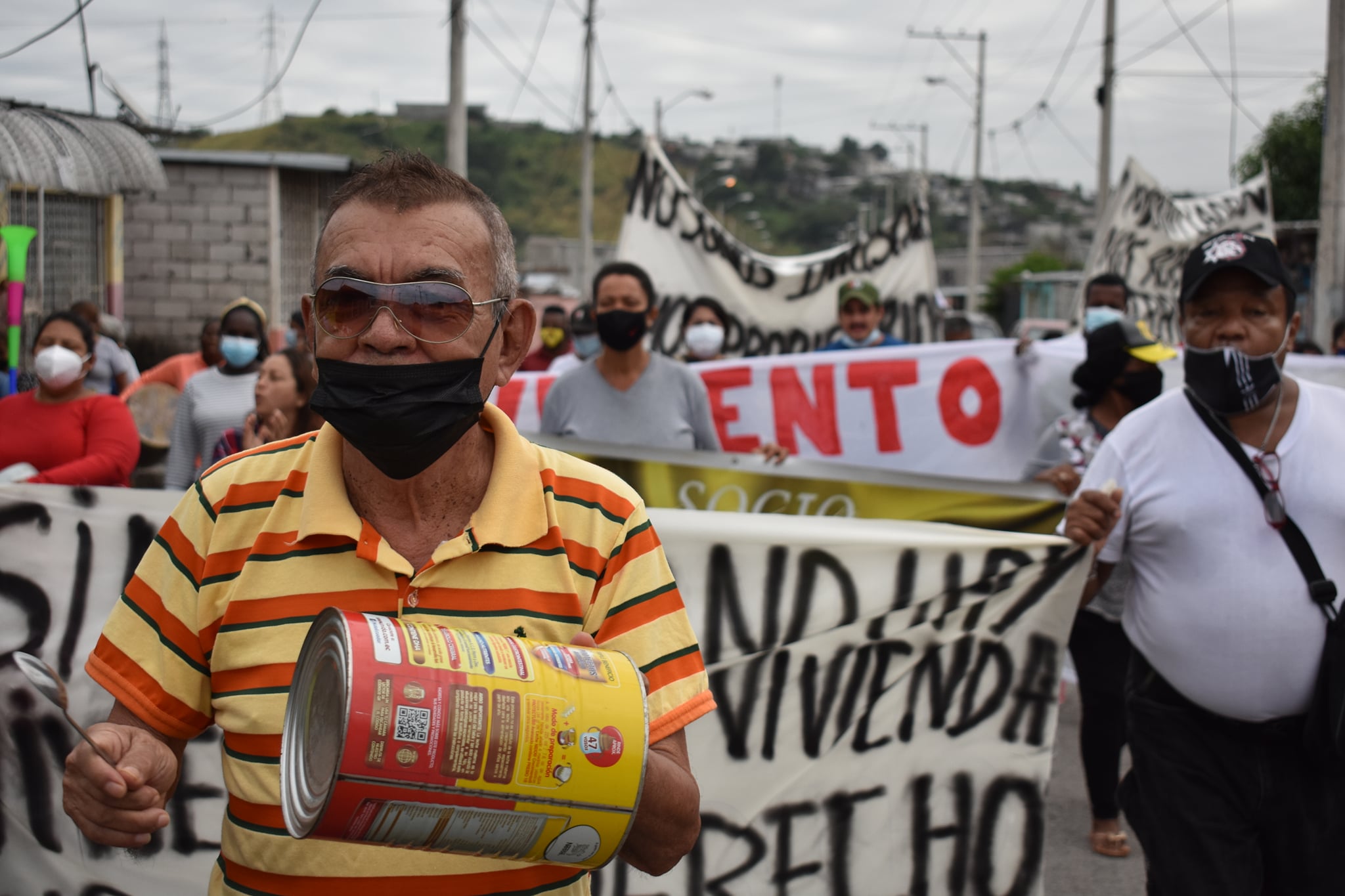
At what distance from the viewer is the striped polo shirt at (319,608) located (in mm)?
1639

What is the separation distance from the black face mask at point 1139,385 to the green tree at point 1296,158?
36.3 metres

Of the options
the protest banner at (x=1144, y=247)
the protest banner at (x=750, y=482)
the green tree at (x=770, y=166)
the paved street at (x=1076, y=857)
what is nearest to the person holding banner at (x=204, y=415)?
the protest banner at (x=750, y=482)

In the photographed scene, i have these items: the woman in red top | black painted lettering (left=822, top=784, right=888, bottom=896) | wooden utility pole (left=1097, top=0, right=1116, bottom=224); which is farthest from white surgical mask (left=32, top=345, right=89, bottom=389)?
wooden utility pole (left=1097, top=0, right=1116, bottom=224)

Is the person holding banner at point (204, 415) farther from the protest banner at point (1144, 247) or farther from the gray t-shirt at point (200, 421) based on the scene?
the protest banner at point (1144, 247)

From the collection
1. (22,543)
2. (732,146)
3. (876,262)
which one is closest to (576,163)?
(732,146)

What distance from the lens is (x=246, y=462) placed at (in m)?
1.78

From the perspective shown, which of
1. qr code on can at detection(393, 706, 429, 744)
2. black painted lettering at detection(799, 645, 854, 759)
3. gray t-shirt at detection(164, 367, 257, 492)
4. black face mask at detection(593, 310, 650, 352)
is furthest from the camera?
gray t-shirt at detection(164, 367, 257, 492)

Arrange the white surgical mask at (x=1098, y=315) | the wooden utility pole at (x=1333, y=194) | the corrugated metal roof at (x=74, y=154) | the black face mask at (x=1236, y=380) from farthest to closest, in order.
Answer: the wooden utility pole at (x=1333, y=194)
the corrugated metal roof at (x=74, y=154)
the white surgical mask at (x=1098, y=315)
the black face mask at (x=1236, y=380)

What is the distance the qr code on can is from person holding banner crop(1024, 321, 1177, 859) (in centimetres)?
327

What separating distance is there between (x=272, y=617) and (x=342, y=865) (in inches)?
12.7

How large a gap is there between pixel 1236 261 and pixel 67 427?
176 inches

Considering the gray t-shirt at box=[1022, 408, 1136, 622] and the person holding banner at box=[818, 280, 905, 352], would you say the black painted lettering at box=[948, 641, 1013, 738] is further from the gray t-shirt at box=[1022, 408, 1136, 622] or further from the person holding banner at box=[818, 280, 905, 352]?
the person holding banner at box=[818, 280, 905, 352]

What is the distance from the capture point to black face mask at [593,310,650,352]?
5.12 m

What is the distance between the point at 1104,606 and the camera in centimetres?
440
